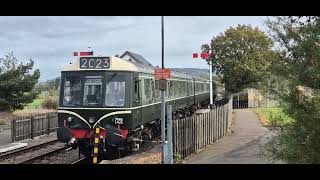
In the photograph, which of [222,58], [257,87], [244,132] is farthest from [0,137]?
[222,58]

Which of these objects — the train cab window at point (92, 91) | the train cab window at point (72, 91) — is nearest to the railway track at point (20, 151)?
the train cab window at point (72, 91)

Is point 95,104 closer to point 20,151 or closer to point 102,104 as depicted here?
point 102,104

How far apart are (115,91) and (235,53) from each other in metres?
29.1

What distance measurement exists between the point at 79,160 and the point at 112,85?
8.01 ft

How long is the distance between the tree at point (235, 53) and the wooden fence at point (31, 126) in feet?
60.6

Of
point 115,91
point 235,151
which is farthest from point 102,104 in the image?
point 235,151

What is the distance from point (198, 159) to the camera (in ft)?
38.5

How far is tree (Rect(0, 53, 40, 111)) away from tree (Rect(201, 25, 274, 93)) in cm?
1425

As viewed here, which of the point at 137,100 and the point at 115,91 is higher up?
the point at 115,91

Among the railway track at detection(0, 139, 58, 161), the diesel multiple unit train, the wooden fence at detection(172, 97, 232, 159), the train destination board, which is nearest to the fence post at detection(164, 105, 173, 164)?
the wooden fence at detection(172, 97, 232, 159)

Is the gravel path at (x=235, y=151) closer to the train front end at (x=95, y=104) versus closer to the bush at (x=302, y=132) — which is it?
the train front end at (x=95, y=104)

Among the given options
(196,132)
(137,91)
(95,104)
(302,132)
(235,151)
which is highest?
(137,91)

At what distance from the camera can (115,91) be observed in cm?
1370

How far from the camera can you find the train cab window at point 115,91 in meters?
13.6
